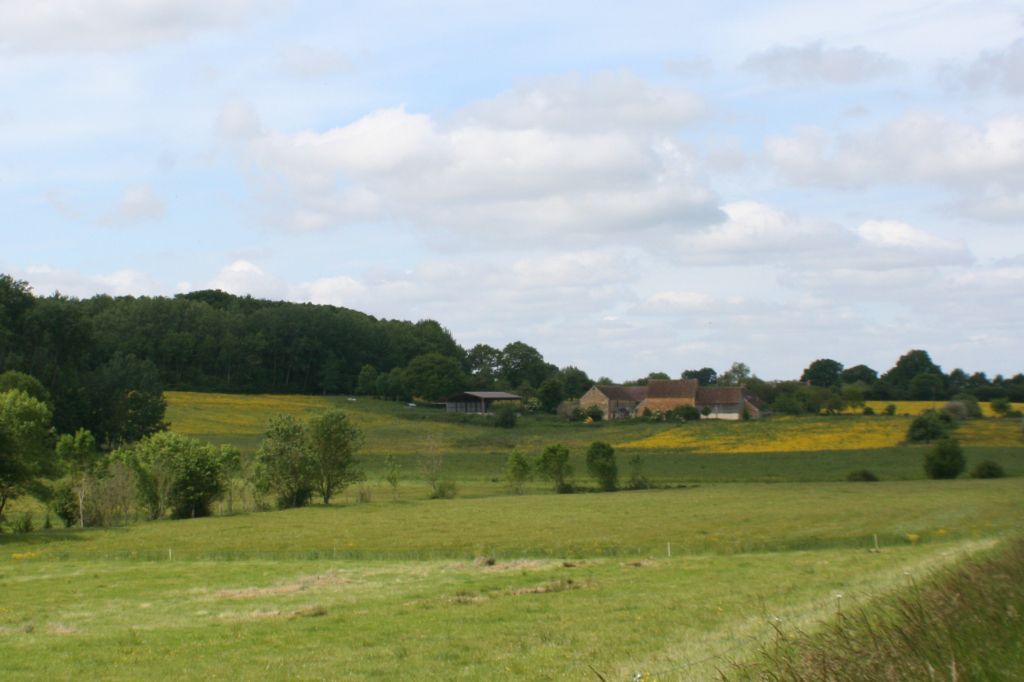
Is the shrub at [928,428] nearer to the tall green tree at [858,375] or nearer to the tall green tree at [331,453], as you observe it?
the tall green tree at [331,453]

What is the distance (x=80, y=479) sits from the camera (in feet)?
→ 206

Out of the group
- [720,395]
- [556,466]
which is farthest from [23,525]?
[720,395]

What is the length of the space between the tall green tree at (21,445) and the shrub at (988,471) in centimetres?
6213

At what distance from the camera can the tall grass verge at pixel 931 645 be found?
24.8 ft

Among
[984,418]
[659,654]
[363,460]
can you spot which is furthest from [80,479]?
[984,418]

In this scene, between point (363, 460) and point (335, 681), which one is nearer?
point (335, 681)

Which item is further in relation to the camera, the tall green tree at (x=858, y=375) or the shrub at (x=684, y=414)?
the tall green tree at (x=858, y=375)

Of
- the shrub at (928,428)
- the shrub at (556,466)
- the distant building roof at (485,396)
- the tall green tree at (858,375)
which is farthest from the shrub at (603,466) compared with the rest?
the tall green tree at (858,375)

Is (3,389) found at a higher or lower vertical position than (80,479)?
higher

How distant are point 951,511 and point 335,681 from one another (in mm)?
41209

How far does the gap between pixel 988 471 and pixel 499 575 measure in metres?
53.5

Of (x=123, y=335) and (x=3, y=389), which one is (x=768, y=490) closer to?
(x=3, y=389)

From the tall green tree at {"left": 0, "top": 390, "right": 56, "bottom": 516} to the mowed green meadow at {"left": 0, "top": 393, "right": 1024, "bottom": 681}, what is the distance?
3038 mm

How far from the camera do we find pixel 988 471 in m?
71.8
